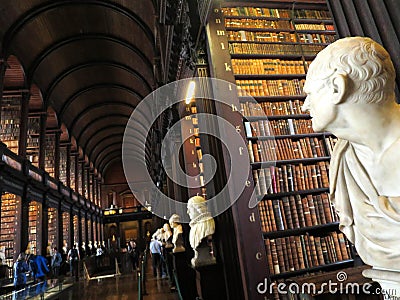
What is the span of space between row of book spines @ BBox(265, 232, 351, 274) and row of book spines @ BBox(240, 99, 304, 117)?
1.20m

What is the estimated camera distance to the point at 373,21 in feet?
3.29

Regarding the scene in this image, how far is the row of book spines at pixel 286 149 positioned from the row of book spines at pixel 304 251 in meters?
0.75

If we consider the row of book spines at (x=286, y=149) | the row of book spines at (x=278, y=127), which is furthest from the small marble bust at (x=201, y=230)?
the row of book spines at (x=278, y=127)

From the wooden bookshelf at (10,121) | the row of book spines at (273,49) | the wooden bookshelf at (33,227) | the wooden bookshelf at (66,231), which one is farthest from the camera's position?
the wooden bookshelf at (66,231)

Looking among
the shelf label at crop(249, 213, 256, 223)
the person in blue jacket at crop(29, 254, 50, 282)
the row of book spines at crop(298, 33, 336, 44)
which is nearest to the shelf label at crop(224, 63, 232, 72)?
the row of book spines at crop(298, 33, 336, 44)

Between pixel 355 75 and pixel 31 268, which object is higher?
pixel 355 75

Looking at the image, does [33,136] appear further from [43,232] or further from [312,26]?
[312,26]

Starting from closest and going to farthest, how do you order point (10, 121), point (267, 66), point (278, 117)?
point (278, 117), point (267, 66), point (10, 121)

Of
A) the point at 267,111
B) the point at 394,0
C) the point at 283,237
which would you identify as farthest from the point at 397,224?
the point at 267,111

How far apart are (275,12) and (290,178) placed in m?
1.90

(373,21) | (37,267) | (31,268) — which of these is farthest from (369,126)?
(37,267)

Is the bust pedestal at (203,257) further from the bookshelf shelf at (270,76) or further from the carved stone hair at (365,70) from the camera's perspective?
the carved stone hair at (365,70)

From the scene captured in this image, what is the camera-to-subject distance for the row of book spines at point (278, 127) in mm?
2760

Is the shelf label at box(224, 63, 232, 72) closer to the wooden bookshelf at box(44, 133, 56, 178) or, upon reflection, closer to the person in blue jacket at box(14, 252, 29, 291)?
the person in blue jacket at box(14, 252, 29, 291)
